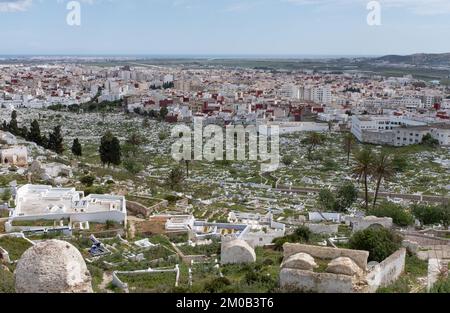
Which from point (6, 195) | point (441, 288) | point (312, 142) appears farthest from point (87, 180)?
point (312, 142)

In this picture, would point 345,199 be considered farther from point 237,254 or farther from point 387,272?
point 387,272

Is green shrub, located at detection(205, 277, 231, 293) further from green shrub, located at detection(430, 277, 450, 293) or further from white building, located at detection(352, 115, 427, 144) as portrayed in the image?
white building, located at detection(352, 115, 427, 144)

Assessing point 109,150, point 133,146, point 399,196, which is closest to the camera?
point 399,196

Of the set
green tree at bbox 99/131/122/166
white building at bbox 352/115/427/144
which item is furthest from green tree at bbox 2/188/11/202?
white building at bbox 352/115/427/144

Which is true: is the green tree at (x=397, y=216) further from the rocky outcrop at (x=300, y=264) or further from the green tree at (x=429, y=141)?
the green tree at (x=429, y=141)

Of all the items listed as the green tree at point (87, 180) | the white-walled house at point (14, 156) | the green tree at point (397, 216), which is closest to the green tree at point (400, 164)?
the green tree at point (397, 216)
